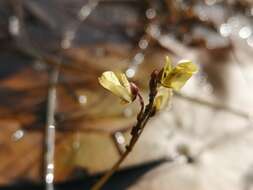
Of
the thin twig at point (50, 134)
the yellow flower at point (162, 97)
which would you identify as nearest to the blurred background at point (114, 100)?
the thin twig at point (50, 134)

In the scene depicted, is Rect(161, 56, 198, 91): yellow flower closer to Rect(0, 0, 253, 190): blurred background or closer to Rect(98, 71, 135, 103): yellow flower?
Rect(98, 71, 135, 103): yellow flower

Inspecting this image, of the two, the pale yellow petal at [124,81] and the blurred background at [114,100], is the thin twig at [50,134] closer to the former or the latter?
the blurred background at [114,100]

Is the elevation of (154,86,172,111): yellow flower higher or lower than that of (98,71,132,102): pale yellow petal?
lower

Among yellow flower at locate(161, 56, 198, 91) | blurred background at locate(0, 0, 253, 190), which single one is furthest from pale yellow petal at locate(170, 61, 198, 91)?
blurred background at locate(0, 0, 253, 190)

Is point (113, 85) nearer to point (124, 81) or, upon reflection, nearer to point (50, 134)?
point (124, 81)

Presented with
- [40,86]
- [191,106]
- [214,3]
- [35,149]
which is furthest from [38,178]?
[214,3]

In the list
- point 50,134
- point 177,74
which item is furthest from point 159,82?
point 50,134
